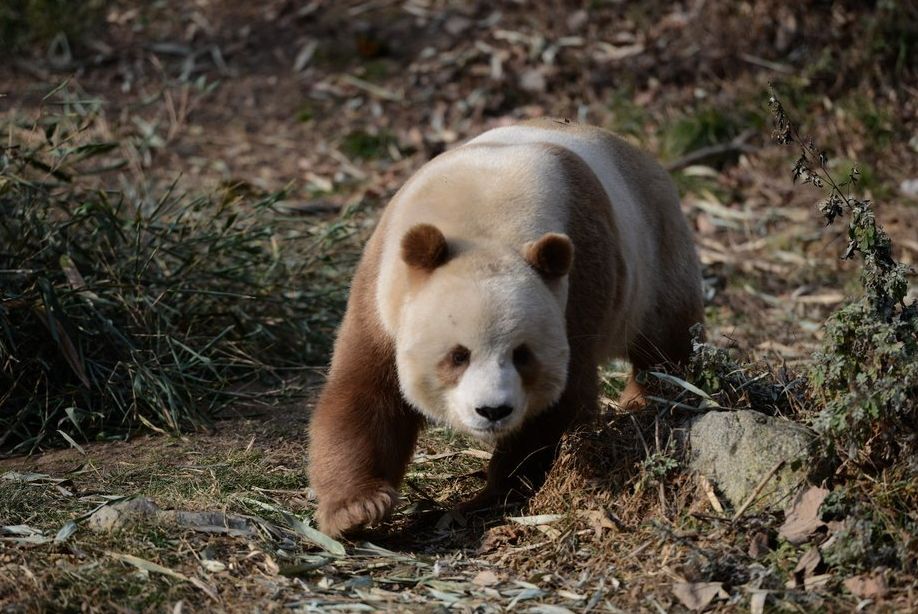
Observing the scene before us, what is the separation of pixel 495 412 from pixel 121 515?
1.52m

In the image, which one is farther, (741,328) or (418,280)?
(741,328)

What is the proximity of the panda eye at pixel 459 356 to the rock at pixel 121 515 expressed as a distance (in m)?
1.34

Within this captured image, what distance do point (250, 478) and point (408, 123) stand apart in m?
7.13

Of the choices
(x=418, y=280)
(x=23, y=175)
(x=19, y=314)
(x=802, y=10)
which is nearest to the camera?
(x=418, y=280)

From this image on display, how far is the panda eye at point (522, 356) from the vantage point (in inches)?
176

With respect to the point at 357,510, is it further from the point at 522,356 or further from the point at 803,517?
the point at 803,517

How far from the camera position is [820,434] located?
4242mm

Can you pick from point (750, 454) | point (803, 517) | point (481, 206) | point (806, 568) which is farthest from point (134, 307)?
point (806, 568)

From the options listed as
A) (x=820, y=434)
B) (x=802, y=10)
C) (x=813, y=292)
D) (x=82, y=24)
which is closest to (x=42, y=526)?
(x=820, y=434)

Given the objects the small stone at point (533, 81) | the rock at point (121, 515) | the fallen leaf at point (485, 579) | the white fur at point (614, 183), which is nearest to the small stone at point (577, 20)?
the small stone at point (533, 81)

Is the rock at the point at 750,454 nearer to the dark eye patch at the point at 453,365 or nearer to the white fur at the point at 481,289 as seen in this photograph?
the white fur at the point at 481,289

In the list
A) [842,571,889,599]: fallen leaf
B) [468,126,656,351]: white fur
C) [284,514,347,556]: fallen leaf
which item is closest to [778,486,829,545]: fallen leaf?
[842,571,889,599]: fallen leaf

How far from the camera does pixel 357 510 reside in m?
4.77

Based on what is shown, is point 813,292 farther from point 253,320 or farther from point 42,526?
point 42,526
